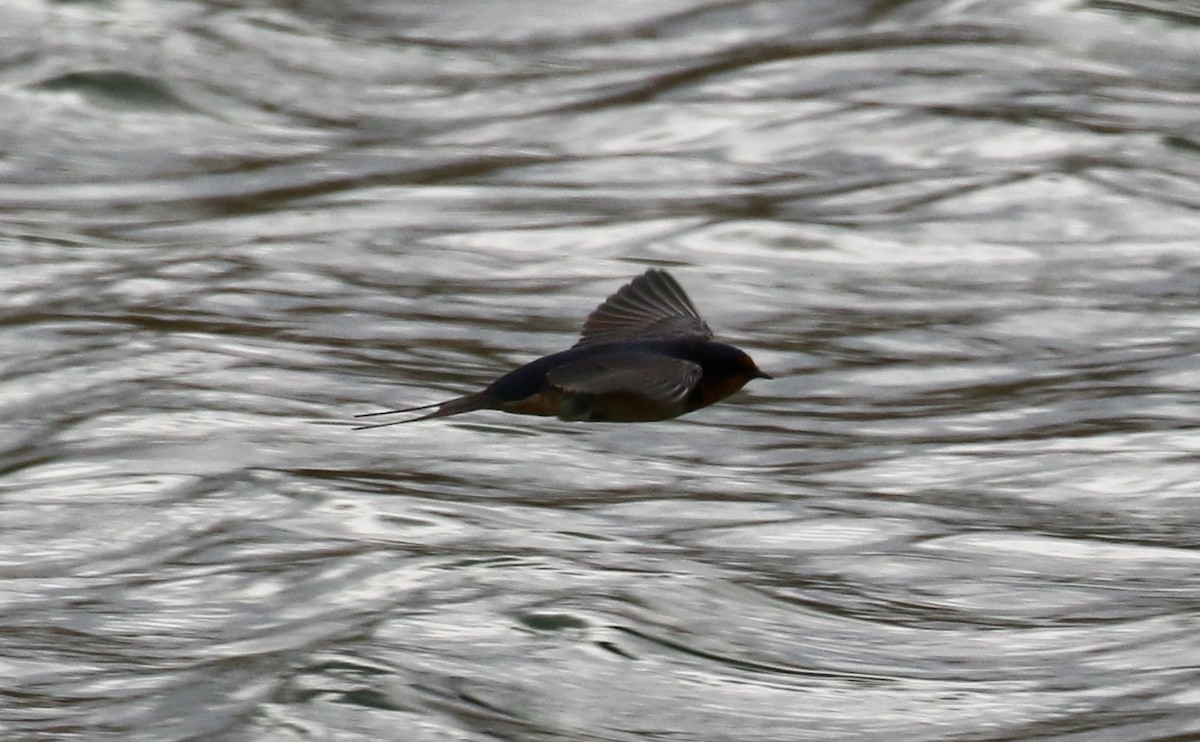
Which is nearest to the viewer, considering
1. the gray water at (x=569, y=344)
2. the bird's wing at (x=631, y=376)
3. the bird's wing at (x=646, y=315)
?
the gray water at (x=569, y=344)

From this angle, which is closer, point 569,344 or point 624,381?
point 624,381

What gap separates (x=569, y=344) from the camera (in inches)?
361

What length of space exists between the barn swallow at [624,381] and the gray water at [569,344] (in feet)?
1.28

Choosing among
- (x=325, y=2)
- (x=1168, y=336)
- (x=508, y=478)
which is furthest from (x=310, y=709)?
(x=325, y=2)

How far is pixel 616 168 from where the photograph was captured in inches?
472

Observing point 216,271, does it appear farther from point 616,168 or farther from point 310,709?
point 310,709

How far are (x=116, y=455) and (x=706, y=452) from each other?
1794 mm

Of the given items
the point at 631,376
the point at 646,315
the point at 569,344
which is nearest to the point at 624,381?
the point at 631,376

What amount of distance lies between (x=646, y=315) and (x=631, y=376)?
1161 millimetres

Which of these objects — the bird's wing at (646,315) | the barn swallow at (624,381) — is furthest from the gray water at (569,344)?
the bird's wing at (646,315)

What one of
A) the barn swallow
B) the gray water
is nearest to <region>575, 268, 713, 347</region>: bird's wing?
the barn swallow

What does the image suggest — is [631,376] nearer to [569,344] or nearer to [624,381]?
[624,381]

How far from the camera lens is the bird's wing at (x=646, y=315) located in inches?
270

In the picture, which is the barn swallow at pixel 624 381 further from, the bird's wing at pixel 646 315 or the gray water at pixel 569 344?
the gray water at pixel 569 344
